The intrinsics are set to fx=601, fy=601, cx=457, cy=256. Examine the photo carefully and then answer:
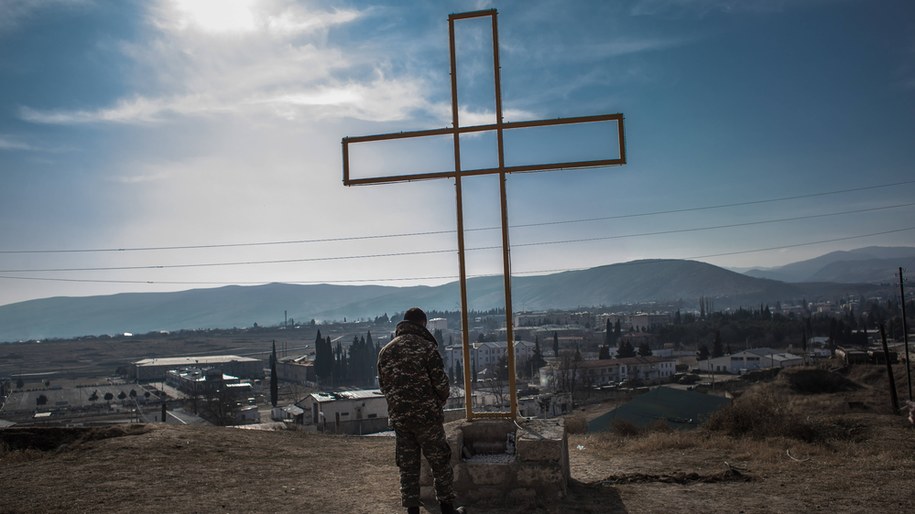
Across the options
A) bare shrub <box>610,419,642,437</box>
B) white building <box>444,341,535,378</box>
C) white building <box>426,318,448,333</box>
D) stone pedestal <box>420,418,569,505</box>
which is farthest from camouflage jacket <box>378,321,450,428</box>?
white building <box>426,318,448,333</box>

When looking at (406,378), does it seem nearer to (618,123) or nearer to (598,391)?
(618,123)

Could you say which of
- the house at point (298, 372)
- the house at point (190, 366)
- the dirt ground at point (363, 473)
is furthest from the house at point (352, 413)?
the house at point (190, 366)

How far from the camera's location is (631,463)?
8.70m

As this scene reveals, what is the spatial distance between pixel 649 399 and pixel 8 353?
170091 millimetres

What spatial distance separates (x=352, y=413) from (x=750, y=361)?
63.0m

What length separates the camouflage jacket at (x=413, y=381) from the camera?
18.9 feet

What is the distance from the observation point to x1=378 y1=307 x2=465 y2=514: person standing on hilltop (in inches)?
227

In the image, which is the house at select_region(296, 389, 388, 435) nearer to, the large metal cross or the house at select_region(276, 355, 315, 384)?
the large metal cross

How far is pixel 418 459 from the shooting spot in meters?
5.91

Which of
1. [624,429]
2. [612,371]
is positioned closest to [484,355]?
[612,371]

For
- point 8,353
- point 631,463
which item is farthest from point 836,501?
point 8,353

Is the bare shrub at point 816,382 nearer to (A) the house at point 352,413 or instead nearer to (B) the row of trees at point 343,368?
(A) the house at point 352,413

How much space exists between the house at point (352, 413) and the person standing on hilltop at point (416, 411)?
34.6 meters

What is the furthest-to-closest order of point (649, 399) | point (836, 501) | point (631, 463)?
point (649, 399), point (631, 463), point (836, 501)
